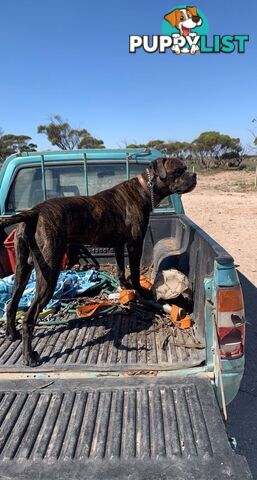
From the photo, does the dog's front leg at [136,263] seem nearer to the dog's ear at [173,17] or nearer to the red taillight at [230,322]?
the red taillight at [230,322]

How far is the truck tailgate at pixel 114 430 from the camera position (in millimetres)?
1606

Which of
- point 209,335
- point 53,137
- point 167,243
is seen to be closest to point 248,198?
point 167,243

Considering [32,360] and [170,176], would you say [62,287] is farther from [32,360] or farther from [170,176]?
[170,176]

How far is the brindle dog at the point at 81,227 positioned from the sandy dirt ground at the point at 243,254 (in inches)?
51.0

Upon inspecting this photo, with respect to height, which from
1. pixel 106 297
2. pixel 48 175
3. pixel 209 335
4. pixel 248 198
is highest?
pixel 48 175

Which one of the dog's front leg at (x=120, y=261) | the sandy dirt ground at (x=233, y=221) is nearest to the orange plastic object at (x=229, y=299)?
the dog's front leg at (x=120, y=261)

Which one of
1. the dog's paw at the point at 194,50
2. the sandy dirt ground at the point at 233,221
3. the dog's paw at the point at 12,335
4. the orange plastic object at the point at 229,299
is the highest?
the dog's paw at the point at 194,50

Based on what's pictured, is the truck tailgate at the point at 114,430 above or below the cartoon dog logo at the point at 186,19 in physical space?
below

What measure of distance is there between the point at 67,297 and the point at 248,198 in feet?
52.4

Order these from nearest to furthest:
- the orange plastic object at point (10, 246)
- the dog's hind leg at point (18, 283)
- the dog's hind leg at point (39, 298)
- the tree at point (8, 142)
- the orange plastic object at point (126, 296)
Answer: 1. the dog's hind leg at point (39, 298)
2. the dog's hind leg at point (18, 283)
3. the orange plastic object at point (126, 296)
4. the orange plastic object at point (10, 246)
5. the tree at point (8, 142)

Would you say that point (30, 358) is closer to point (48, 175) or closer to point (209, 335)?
point (209, 335)

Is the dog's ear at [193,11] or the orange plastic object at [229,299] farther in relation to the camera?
the dog's ear at [193,11]

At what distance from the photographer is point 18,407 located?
1975 millimetres

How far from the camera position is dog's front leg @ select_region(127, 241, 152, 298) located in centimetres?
348
